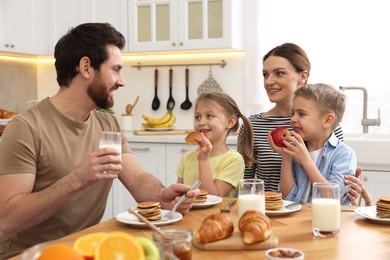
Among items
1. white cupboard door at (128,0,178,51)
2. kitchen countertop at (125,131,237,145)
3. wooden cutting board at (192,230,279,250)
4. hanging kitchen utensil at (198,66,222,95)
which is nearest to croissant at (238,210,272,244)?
wooden cutting board at (192,230,279,250)

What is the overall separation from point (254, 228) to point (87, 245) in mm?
584

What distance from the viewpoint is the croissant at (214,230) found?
137 centimetres

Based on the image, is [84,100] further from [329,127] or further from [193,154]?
[329,127]

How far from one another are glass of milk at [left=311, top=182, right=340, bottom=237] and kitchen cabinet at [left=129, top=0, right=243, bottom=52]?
2.61m

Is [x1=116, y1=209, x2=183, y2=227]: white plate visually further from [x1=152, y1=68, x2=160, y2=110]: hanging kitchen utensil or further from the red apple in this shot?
[x1=152, y1=68, x2=160, y2=110]: hanging kitchen utensil

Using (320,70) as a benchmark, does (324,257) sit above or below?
below

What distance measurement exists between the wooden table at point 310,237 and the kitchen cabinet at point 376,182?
161 centimetres

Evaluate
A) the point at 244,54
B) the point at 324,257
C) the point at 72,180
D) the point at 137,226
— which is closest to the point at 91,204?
the point at 72,180

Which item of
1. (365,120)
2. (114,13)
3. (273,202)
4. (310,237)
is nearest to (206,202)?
(273,202)

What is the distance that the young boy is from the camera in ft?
6.85

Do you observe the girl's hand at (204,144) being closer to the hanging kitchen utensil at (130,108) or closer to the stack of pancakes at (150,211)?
the stack of pancakes at (150,211)

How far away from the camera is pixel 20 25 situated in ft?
14.2

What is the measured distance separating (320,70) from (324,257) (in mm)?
2956

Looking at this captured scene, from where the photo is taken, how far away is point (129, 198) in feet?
13.4
